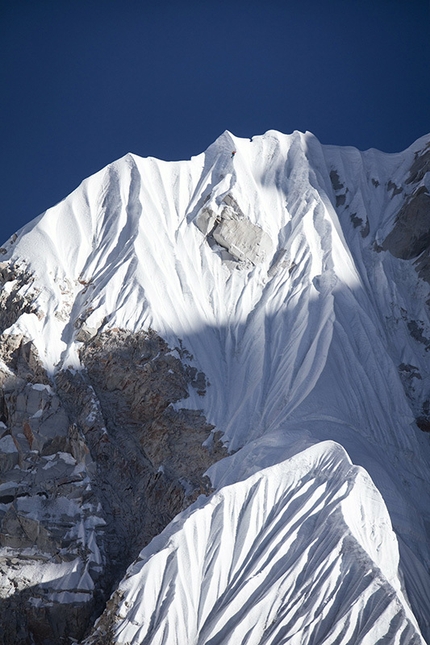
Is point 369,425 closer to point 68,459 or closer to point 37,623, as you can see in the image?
point 68,459

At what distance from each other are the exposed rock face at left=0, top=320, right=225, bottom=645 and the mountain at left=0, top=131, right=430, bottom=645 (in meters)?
0.13

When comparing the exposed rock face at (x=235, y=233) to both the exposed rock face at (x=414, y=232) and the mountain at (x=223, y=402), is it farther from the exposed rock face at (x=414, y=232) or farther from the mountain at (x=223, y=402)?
the exposed rock face at (x=414, y=232)

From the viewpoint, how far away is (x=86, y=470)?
47.6m

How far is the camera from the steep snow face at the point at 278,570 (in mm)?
34094

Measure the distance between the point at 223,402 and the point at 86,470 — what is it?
34.9ft

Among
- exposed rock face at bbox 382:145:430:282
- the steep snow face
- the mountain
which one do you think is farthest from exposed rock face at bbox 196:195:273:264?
the steep snow face

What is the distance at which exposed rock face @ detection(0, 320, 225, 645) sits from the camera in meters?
42.7

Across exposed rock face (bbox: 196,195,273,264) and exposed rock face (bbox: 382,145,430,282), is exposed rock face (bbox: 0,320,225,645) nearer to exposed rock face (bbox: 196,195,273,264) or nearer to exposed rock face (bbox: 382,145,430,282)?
exposed rock face (bbox: 196,195,273,264)

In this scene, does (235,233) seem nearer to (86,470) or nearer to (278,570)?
(86,470)

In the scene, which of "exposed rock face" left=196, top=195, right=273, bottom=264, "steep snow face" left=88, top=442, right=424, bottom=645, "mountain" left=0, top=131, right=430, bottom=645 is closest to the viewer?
"steep snow face" left=88, top=442, right=424, bottom=645

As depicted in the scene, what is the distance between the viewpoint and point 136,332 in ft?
179

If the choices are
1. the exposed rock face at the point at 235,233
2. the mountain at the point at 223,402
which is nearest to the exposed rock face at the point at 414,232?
the mountain at the point at 223,402

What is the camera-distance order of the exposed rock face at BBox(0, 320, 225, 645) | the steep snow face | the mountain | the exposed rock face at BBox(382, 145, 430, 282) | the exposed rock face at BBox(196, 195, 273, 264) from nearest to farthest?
the steep snow face
the mountain
the exposed rock face at BBox(0, 320, 225, 645)
the exposed rock face at BBox(196, 195, 273, 264)
the exposed rock face at BBox(382, 145, 430, 282)

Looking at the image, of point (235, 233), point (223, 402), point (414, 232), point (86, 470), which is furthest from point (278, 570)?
point (414, 232)
